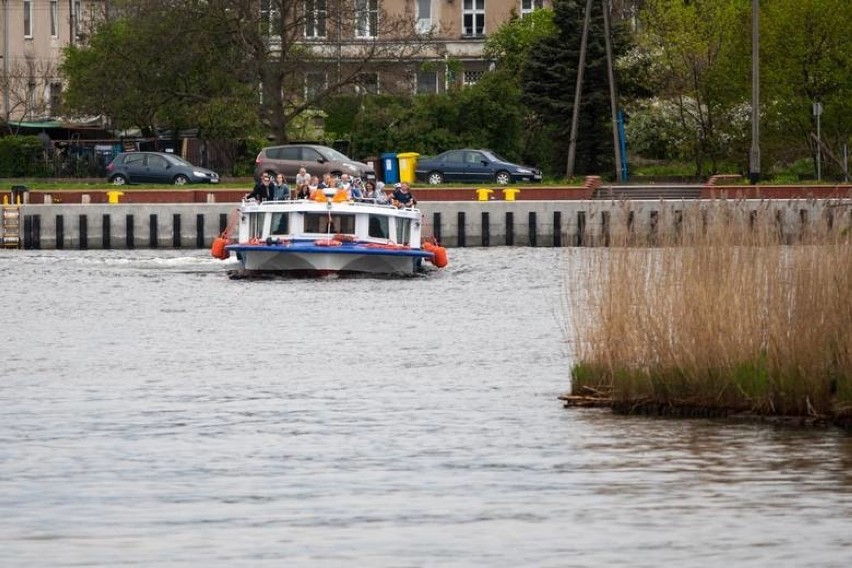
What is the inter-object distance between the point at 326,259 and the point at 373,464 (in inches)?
1115

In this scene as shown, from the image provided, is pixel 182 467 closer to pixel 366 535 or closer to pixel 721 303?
pixel 366 535

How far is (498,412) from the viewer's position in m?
25.0

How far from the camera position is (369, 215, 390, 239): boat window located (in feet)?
162

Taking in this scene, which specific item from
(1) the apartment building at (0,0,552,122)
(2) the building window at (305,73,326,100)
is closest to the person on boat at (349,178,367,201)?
(1) the apartment building at (0,0,552,122)

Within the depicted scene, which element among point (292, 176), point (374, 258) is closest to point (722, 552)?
point (374, 258)

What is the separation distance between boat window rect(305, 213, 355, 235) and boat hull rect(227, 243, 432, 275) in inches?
18.2

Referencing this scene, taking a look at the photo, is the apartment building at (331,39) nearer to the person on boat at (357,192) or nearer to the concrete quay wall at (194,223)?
the concrete quay wall at (194,223)

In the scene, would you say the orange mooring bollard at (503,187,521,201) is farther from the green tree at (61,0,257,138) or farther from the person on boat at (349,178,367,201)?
the green tree at (61,0,257,138)

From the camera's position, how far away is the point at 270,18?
79.3 m

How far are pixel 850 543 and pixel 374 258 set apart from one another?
1315 inches

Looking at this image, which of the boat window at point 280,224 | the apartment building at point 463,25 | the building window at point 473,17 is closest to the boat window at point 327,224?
the boat window at point 280,224

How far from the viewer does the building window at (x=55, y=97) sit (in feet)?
297

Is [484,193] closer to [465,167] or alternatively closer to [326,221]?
[465,167]

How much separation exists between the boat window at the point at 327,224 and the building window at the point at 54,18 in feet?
177
